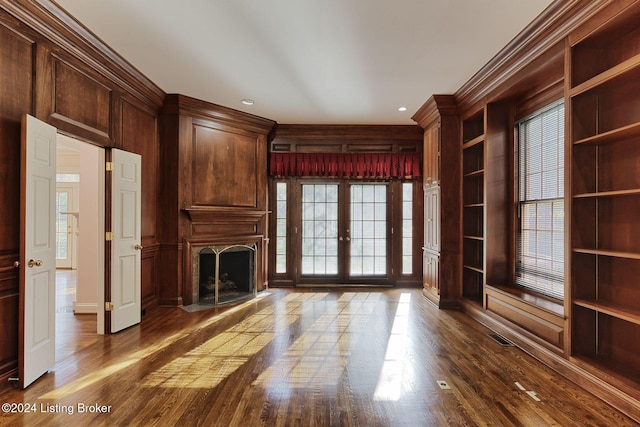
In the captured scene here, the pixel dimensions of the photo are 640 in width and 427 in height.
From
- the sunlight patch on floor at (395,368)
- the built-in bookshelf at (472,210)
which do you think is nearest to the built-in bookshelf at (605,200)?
the sunlight patch on floor at (395,368)

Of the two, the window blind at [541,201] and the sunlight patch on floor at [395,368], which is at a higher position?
the window blind at [541,201]

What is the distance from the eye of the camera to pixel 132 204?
4137mm

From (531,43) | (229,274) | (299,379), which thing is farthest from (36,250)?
(531,43)

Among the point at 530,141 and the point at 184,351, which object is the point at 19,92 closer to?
the point at 184,351

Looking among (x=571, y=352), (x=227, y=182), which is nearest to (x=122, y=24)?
(x=227, y=182)

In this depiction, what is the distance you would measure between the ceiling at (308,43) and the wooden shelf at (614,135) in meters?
1.14

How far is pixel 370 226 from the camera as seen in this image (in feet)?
20.9

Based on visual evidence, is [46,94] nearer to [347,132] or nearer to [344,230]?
[347,132]

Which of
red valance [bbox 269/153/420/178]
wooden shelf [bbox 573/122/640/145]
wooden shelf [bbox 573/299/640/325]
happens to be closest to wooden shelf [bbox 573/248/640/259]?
wooden shelf [bbox 573/299/640/325]

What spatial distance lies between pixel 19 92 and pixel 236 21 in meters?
1.83

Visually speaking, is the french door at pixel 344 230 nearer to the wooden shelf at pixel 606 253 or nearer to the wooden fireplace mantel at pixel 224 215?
the wooden fireplace mantel at pixel 224 215

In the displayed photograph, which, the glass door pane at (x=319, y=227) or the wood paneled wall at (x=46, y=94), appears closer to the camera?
the wood paneled wall at (x=46, y=94)

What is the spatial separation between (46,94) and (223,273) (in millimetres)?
3584

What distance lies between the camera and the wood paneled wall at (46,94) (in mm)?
2584
